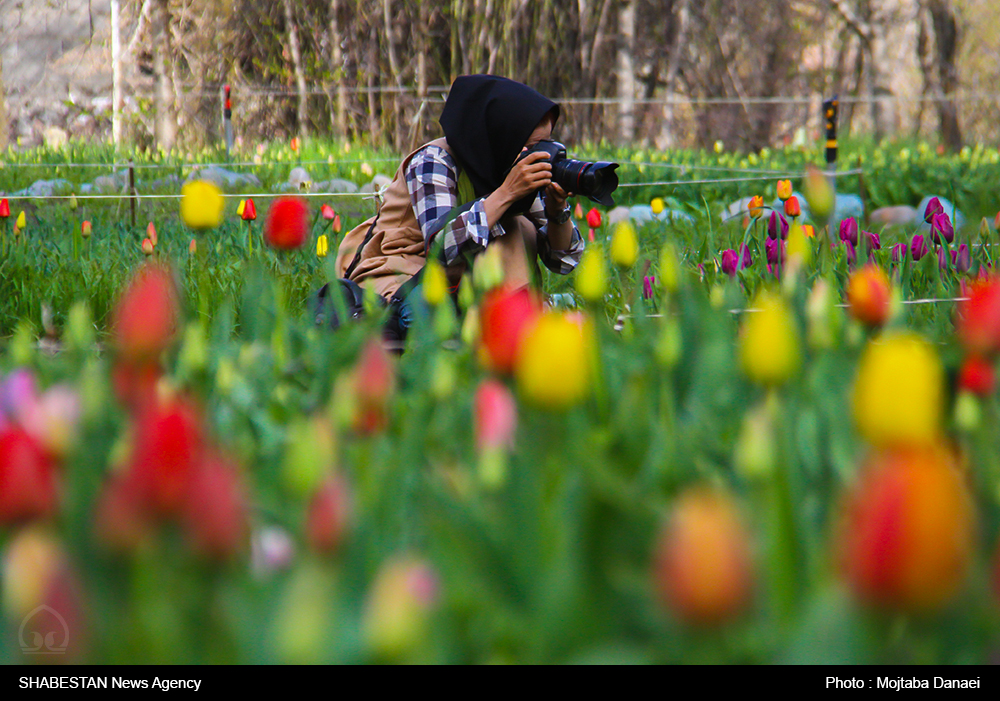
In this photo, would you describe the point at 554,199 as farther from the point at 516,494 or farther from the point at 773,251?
the point at 516,494

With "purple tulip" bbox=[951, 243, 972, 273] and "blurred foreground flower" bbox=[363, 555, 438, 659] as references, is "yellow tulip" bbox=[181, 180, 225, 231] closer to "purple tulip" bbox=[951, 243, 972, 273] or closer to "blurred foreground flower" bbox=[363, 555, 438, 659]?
"blurred foreground flower" bbox=[363, 555, 438, 659]

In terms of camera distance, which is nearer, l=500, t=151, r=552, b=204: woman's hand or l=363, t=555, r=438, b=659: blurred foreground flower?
l=363, t=555, r=438, b=659: blurred foreground flower

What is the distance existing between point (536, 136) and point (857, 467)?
1680 millimetres

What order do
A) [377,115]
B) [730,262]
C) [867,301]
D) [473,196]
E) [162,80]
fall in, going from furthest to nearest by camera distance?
[377,115] → [162,80] → [473,196] → [730,262] → [867,301]

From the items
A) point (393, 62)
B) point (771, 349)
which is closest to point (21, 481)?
point (771, 349)

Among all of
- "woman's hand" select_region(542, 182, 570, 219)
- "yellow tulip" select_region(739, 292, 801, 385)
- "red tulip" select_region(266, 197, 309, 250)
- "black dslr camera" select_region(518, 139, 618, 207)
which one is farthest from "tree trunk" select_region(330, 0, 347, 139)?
"yellow tulip" select_region(739, 292, 801, 385)

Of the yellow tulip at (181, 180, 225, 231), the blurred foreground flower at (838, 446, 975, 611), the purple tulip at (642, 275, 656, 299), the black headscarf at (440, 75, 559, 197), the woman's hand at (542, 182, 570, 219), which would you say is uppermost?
the black headscarf at (440, 75, 559, 197)

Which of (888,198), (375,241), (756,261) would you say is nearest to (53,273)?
(375,241)

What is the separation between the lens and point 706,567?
40 centimetres

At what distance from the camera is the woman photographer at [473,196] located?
2135mm

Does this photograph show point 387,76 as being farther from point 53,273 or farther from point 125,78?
point 53,273

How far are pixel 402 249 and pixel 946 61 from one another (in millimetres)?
9882

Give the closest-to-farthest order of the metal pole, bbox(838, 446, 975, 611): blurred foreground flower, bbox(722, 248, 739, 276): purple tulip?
bbox(838, 446, 975, 611): blurred foreground flower, bbox(722, 248, 739, 276): purple tulip, the metal pole

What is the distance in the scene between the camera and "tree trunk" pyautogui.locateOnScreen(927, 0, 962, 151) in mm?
10047
